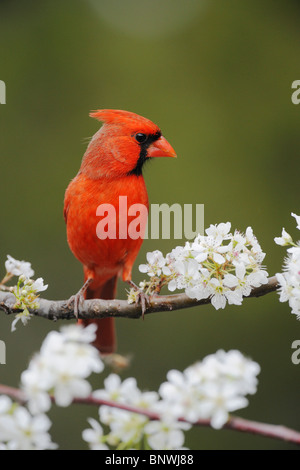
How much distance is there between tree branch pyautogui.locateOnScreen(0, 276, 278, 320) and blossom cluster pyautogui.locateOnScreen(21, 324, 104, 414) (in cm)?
90

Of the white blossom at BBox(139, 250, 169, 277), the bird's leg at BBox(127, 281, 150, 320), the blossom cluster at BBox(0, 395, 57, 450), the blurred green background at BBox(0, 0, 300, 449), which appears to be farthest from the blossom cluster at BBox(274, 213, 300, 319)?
the blurred green background at BBox(0, 0, 300, 449)

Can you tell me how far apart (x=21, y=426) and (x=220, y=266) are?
85cm

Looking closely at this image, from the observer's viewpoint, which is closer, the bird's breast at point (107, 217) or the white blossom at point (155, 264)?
the white blossom at point (155, 264)

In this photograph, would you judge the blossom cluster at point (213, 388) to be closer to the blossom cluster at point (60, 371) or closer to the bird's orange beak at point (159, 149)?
the blossom cluster at point (60, 371)

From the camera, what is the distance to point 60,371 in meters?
1.12

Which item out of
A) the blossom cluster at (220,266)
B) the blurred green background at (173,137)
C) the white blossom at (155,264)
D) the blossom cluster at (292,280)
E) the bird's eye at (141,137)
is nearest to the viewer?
the blossom cluster at (292,280)

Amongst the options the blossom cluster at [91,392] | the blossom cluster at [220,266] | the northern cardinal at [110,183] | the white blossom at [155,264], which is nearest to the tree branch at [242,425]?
the blossom cluster at [91,392]

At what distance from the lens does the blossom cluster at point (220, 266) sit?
180 cm

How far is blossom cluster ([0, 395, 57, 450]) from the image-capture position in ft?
3.94

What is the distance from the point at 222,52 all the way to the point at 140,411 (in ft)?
15.8

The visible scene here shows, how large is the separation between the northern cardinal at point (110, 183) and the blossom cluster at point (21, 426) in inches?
Result: 67.6

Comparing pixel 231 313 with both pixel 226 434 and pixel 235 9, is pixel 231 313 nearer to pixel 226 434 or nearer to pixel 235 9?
pixel 226 434

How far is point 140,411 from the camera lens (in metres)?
1.21

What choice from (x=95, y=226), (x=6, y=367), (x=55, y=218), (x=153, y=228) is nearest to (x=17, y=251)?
(x=55, y=218)
